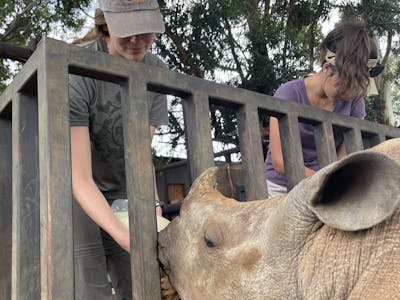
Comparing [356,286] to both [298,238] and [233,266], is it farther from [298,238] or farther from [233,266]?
[233,266]

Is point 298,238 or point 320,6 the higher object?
point 320,6

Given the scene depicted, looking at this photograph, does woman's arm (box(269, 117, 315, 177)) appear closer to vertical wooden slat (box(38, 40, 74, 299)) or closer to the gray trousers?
the gray trousers

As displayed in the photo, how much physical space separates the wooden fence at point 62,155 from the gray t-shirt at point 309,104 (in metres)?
0.52

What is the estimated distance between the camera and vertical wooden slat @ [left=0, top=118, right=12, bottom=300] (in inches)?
66.2

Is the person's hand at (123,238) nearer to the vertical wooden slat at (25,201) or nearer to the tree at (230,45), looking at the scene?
the vertical wooden slat at (25,201)

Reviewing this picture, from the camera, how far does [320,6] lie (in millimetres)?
7734

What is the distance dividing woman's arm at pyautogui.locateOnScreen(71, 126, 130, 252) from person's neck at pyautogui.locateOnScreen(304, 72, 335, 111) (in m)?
1.20

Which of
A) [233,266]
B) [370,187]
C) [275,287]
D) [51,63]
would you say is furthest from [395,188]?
[51,63]

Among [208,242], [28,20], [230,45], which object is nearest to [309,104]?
[208,242]

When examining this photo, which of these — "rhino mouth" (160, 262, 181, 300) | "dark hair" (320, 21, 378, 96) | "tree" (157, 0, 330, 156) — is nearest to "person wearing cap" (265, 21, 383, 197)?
"dark hair" (320, 21, 378, 96)

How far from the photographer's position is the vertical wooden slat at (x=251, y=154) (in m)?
1.87

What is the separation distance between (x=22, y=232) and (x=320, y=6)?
7110 millimetres

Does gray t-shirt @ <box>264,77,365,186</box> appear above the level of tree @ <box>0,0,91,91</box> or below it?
below

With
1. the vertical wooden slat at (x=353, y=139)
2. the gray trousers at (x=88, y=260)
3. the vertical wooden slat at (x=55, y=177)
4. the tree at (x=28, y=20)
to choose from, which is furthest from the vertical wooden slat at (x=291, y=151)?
the tree at (x=28, y=20)
